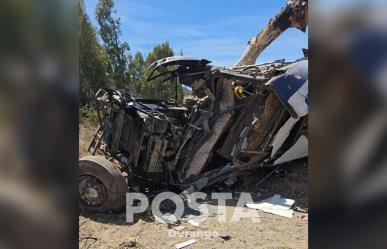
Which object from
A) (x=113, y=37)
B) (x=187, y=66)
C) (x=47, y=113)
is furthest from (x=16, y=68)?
(x=113, y=37)

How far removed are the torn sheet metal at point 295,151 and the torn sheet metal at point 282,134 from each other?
0.22 metres

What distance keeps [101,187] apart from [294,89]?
3.18m

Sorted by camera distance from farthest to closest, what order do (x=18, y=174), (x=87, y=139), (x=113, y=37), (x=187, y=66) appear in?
1. (x=113, y=37)
2. (x=87, y=139)
3. (x=187, y=66)
4. (x=18, y=174)

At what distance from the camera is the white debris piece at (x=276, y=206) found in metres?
5.80

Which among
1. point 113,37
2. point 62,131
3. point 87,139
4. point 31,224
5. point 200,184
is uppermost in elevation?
point 113,37

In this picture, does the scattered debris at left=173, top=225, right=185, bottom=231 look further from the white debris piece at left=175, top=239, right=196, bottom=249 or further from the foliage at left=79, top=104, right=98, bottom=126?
the foliage at left=79, top=104, right=98, bottom=126

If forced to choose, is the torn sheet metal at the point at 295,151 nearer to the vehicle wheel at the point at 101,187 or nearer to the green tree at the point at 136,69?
the vehicle wheel at the point at 101,187

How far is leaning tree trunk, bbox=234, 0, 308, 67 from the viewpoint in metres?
9.43

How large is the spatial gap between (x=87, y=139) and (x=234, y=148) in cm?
792

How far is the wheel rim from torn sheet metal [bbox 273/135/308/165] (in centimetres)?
298

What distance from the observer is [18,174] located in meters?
1.16

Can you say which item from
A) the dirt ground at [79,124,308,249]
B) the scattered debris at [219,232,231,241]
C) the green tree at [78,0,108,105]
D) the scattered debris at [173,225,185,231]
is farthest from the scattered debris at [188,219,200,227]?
the green tree at [78,0,108,105]

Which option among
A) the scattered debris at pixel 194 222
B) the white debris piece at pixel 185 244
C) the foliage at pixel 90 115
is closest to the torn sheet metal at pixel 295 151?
the scattered debris at pixel 194 222

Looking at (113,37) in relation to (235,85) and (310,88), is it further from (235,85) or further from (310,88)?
(310,88)
